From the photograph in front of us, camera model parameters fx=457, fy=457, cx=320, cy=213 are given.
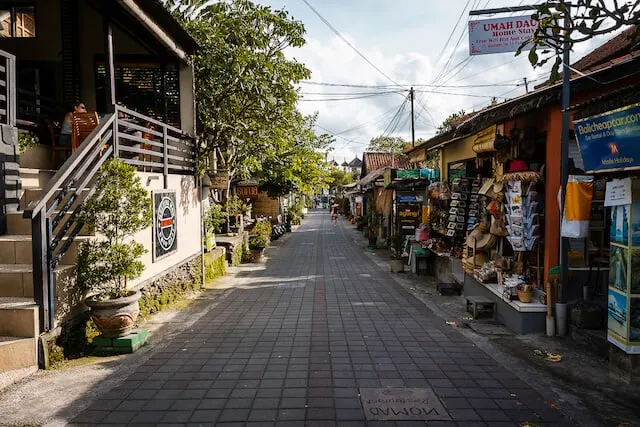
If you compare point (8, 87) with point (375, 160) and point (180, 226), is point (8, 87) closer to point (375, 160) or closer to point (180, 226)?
point (180, 226)

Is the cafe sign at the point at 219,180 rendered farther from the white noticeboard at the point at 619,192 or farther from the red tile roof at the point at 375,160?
the red tile roof at the point at 375,160

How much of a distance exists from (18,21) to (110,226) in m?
8.06

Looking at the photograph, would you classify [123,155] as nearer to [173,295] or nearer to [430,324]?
[173,295]

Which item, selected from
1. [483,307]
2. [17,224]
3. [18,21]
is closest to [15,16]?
[18,21]

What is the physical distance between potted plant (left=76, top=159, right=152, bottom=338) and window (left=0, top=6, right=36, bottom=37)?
7.32m

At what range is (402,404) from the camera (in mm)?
4594

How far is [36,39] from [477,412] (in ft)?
39.4

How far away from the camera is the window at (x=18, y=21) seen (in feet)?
34.8

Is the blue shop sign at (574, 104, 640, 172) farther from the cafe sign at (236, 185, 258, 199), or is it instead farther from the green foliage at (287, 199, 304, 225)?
the green foliage at (287, 199, 304, 225)

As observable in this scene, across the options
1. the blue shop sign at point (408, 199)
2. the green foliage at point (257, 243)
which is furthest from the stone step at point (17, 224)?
the blue shop sign at point (408, 199)

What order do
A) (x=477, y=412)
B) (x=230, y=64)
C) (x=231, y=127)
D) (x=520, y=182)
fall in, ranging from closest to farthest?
(x=477, y=412) < (x=520, y=182) < (x=230, y=64) < (x=231, y=127)

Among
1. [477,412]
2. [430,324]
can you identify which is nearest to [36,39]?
[430,324]

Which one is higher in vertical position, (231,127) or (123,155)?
(231,127)

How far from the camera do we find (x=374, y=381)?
521 centimetres
